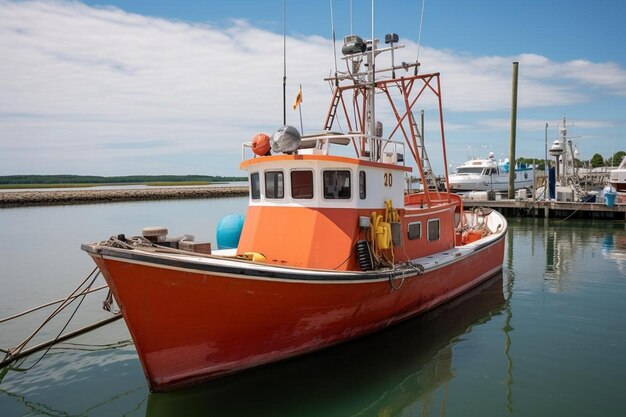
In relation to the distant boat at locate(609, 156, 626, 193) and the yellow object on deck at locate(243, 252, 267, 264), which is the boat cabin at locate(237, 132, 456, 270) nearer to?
the yellow object on deck at locate(243, 252, 267, 264)

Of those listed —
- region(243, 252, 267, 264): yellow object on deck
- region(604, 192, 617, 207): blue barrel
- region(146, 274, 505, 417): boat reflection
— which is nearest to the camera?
region(146, 274, 505, 417): boat reflection

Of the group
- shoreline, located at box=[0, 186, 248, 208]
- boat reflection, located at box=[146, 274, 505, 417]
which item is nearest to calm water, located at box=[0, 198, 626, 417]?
boat reflection, located at box=[146, 274, 505, 417]

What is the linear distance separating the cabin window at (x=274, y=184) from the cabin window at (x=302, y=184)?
0.73 feet

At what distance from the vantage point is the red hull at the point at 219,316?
6.25 meters

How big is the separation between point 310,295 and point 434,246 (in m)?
5.14

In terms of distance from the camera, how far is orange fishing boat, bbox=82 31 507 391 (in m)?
6.38

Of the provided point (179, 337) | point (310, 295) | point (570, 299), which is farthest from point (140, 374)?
point (570, 299)

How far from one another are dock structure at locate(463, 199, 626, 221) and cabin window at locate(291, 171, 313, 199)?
85.9 ft

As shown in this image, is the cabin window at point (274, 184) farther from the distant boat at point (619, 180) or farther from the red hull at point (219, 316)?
the distant boat at point (619, 180)

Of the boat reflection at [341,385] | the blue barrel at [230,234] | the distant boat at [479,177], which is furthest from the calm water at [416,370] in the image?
the distant boat at [479,177]

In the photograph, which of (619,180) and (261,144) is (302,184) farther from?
(619,180)

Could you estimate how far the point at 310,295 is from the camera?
7320 mm

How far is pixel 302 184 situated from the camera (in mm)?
8664

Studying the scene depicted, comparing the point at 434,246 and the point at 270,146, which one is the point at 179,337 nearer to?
the point at 270,146
